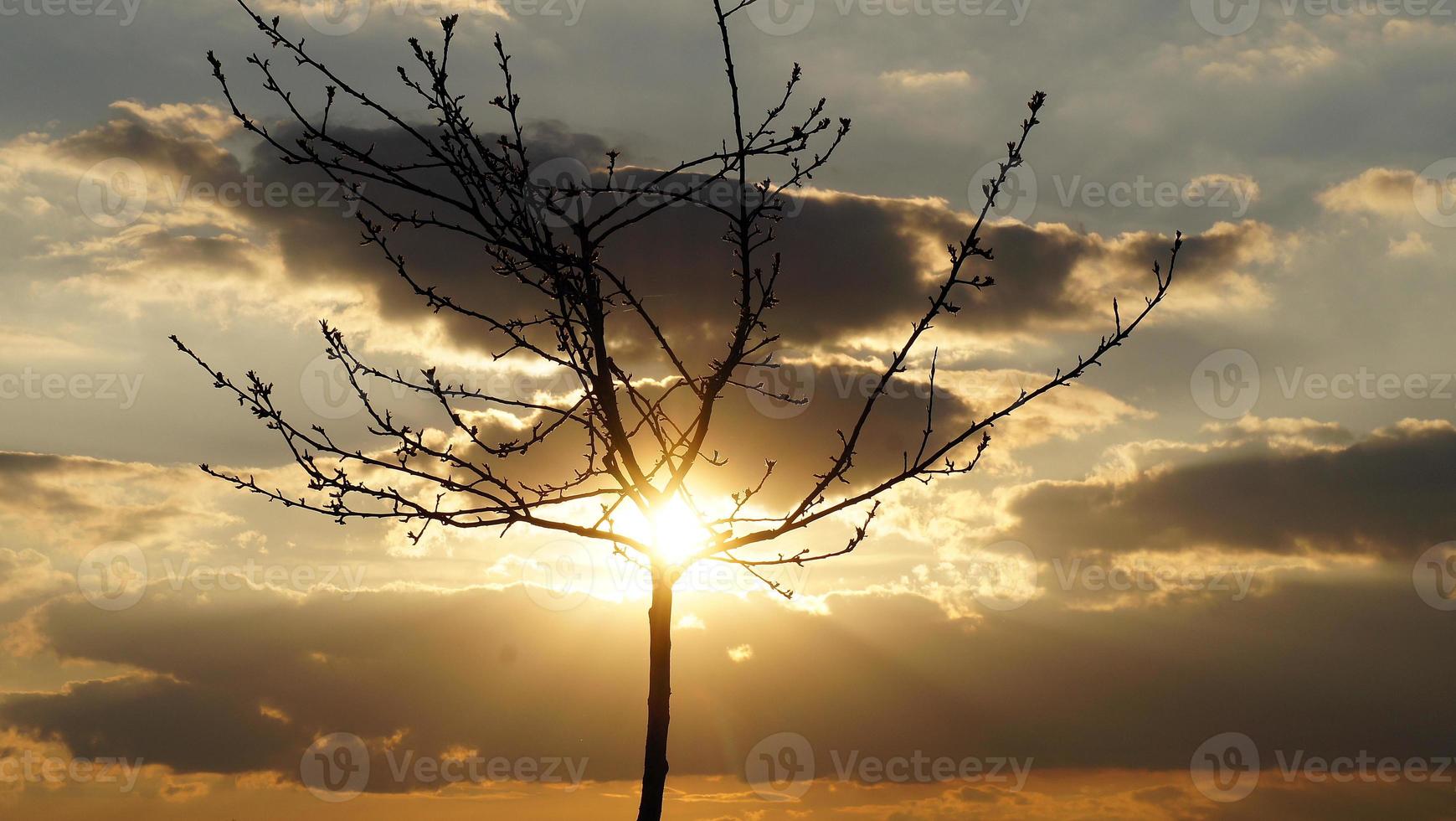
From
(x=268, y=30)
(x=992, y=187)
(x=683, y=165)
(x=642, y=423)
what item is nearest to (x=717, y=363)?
(x=642, y=423)

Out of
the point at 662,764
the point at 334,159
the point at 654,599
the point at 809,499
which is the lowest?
the point at 662,764

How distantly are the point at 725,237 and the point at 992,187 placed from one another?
2008 millimetres

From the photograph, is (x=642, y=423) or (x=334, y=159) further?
(x=642, y=423)

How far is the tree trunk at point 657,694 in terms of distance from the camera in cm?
813

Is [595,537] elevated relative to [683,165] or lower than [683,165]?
lower

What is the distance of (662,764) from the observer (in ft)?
27.0

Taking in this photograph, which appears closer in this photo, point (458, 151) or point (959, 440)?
point (458, 151)

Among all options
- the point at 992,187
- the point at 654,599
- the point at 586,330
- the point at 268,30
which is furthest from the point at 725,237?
the point at 268,30

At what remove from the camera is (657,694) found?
8328 millimetres

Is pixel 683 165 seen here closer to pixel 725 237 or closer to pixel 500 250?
pixel 725 237

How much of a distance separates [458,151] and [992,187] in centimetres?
388

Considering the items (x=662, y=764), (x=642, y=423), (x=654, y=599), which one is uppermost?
(x=642, y=423)

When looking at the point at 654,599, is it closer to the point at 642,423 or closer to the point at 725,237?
the point at 642,423

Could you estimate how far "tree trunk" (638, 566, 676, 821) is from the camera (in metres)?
8.13
